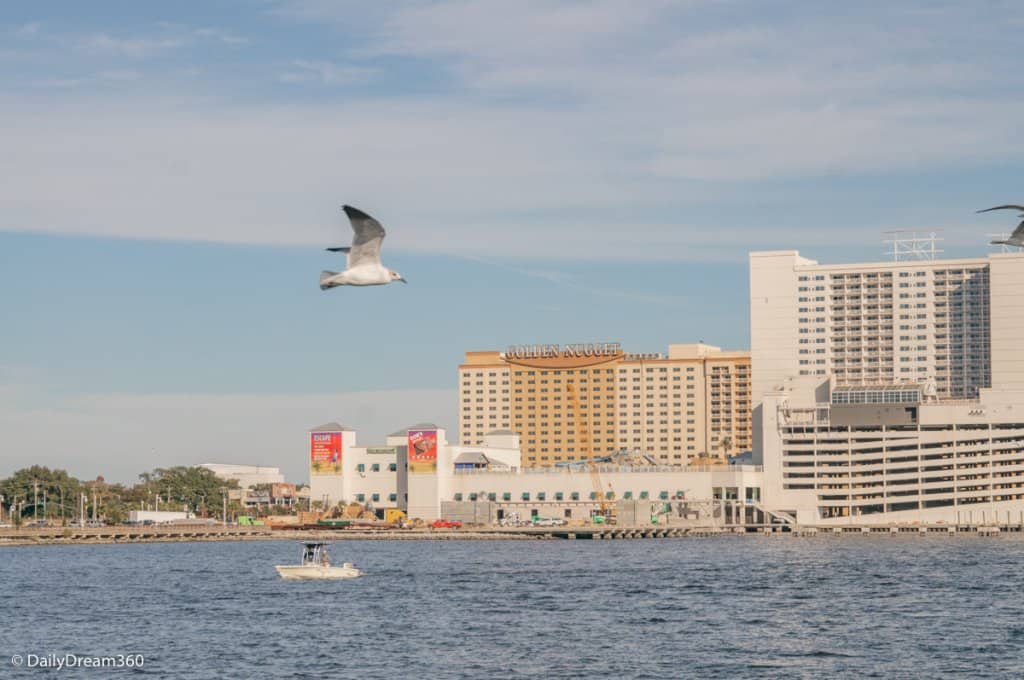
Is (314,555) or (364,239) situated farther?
(314,555)

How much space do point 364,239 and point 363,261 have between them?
652 millimetres

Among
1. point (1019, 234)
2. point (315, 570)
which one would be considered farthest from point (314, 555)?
point (1019, 234)

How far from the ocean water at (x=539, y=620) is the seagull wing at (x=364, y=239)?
34.3 metres

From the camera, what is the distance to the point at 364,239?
40125 mm

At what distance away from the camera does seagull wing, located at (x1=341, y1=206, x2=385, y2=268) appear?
39.4m

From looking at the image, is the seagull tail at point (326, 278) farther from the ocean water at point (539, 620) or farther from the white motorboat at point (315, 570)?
the white motorboat at point (315, 570)

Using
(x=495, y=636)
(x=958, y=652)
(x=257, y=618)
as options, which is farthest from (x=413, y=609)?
(x=958, y=652)

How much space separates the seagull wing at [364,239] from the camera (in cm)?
3938

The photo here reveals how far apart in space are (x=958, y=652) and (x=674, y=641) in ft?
46.5

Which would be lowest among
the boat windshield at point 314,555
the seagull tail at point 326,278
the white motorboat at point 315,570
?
the white motorboat at point 315,570

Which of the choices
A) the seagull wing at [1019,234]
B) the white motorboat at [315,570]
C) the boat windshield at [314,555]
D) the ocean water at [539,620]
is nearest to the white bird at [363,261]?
the seagull wing at [1019,234]

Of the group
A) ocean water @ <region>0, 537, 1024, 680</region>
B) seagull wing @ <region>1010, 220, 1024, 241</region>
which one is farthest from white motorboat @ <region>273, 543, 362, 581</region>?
seagull wing @ <region>1010, 220, 1024, 241</region>

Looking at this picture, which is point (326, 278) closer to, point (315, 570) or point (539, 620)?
point (539, 620)

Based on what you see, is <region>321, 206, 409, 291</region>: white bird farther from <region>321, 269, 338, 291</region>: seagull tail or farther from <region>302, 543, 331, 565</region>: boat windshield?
<region>302, 543, 331, 565</region>: boat windshield
